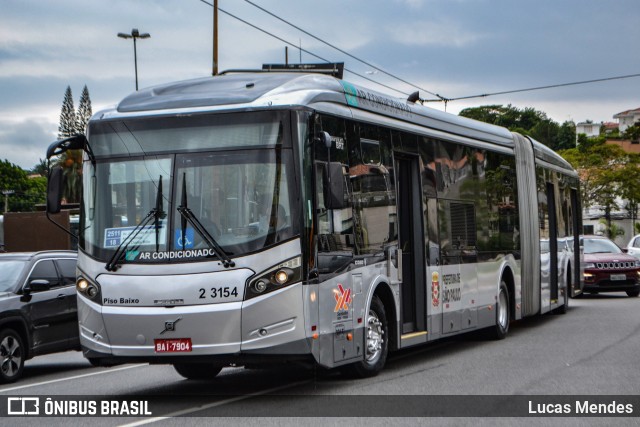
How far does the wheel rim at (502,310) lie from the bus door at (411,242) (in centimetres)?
407

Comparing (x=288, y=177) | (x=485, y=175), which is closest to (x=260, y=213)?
(x=288, y=177)

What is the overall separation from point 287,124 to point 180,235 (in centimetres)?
147

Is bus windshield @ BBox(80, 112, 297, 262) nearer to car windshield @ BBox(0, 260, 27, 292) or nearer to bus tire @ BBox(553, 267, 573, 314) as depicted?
car windshield @ BBox(0, 260, 27, 292)

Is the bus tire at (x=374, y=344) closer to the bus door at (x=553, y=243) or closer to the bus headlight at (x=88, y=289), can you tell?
the bus headlight at (x=88, y=289)

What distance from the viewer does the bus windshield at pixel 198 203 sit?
32.8 feet

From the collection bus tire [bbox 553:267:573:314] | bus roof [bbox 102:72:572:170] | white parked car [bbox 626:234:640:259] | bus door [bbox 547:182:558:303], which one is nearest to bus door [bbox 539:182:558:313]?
bus door [bbox 547:182:558:303]

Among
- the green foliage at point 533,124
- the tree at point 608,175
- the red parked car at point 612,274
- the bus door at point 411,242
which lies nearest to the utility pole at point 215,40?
the red parked car at point 612,274

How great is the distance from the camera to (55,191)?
10477mm

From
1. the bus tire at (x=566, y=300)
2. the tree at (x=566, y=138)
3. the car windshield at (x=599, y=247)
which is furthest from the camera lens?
the tree at (x=566, y=138)

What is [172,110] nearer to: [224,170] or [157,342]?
[224,170]

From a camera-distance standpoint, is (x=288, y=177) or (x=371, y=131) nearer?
(x=288, y=177)

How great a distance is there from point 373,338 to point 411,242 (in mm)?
1939

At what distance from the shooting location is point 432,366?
525 inches

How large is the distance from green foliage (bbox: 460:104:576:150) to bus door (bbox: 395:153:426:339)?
109 m
